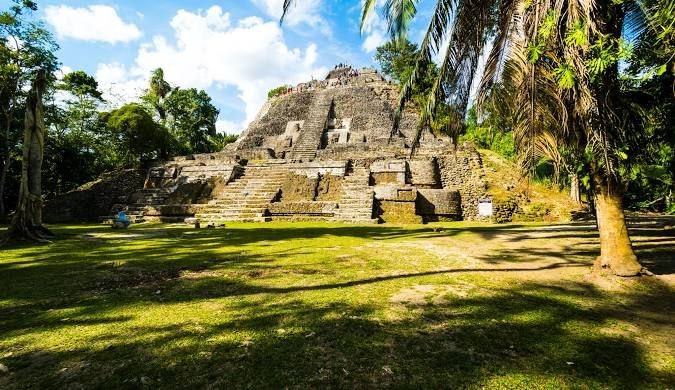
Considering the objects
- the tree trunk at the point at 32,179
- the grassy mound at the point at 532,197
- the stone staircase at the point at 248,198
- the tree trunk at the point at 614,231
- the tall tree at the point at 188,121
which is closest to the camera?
the tree trunk at the point at 614,231

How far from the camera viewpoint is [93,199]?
A: 17.9 meters

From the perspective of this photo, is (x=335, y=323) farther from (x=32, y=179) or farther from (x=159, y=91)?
(x=159, y=91)

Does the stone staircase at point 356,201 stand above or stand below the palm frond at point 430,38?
below

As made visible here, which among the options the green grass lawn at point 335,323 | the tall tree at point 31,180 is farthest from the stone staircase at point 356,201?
the tall tree at point 31,180

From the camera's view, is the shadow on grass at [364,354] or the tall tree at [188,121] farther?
the tall tree at [188,121]

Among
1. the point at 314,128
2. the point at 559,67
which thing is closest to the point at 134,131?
the point at 314,128

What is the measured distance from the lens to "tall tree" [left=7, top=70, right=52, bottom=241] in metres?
8.70

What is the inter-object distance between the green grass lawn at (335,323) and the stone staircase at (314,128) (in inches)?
757

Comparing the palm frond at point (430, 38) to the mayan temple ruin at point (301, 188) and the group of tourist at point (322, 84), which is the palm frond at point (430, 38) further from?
the group of tourist at point (322, 84)

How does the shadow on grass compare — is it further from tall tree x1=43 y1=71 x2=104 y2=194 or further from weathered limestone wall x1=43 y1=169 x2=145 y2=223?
tall tree x1=43 y1=71 x2=104 y2=194

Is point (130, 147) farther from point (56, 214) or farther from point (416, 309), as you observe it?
point (416, 309)

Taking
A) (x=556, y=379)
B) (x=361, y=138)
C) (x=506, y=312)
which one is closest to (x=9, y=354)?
(x=556, y=379)

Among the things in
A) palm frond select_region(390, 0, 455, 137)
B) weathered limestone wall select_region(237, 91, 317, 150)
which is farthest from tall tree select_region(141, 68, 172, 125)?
palm frond select_region(390, 0, 455, 137)

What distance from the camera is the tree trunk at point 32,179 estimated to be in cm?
870
